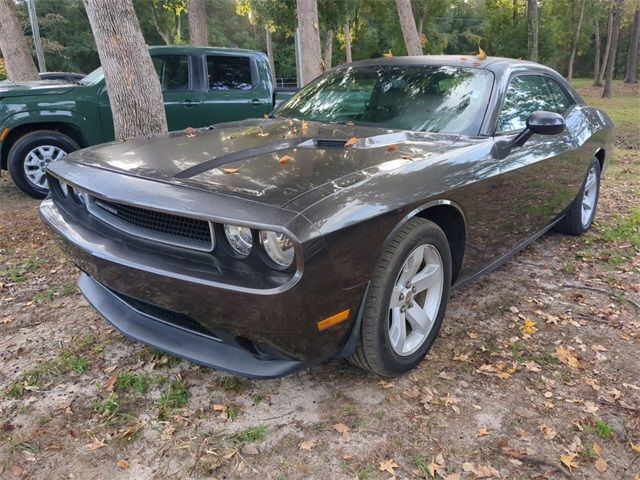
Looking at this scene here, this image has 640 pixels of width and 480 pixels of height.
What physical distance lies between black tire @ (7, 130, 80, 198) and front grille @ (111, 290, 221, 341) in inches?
165

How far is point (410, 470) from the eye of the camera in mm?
2096

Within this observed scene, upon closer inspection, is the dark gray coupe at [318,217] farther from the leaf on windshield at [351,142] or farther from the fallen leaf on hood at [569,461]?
the fallen leaf on hood at [569,461]

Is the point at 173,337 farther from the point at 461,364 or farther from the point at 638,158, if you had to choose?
the point at 638,158

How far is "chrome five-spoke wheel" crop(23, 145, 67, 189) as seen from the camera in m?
5.94

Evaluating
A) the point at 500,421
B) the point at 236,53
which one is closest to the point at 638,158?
the point at 236,53

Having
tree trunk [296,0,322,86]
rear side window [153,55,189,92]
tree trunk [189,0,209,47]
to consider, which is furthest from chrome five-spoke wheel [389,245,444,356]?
tree trunk [189,0,209,47]

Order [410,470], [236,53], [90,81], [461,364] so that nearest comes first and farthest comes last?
[410,470], [461,364], [90,81], [236,53]

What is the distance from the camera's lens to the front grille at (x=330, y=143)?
2789 mm

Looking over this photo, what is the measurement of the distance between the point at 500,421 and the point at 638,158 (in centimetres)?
829

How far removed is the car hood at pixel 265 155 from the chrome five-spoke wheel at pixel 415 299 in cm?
49

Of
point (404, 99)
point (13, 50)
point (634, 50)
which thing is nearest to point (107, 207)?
point (404, 99)

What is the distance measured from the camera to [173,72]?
6926 millimetres

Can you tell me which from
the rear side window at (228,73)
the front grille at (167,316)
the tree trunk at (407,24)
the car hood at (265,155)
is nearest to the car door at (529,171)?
the car hood at (265,155)

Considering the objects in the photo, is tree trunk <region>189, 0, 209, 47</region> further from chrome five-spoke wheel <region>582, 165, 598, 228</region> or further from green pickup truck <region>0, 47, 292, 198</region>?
chrome five-spoke wheel <region>582, 165, 598, 228</region>
